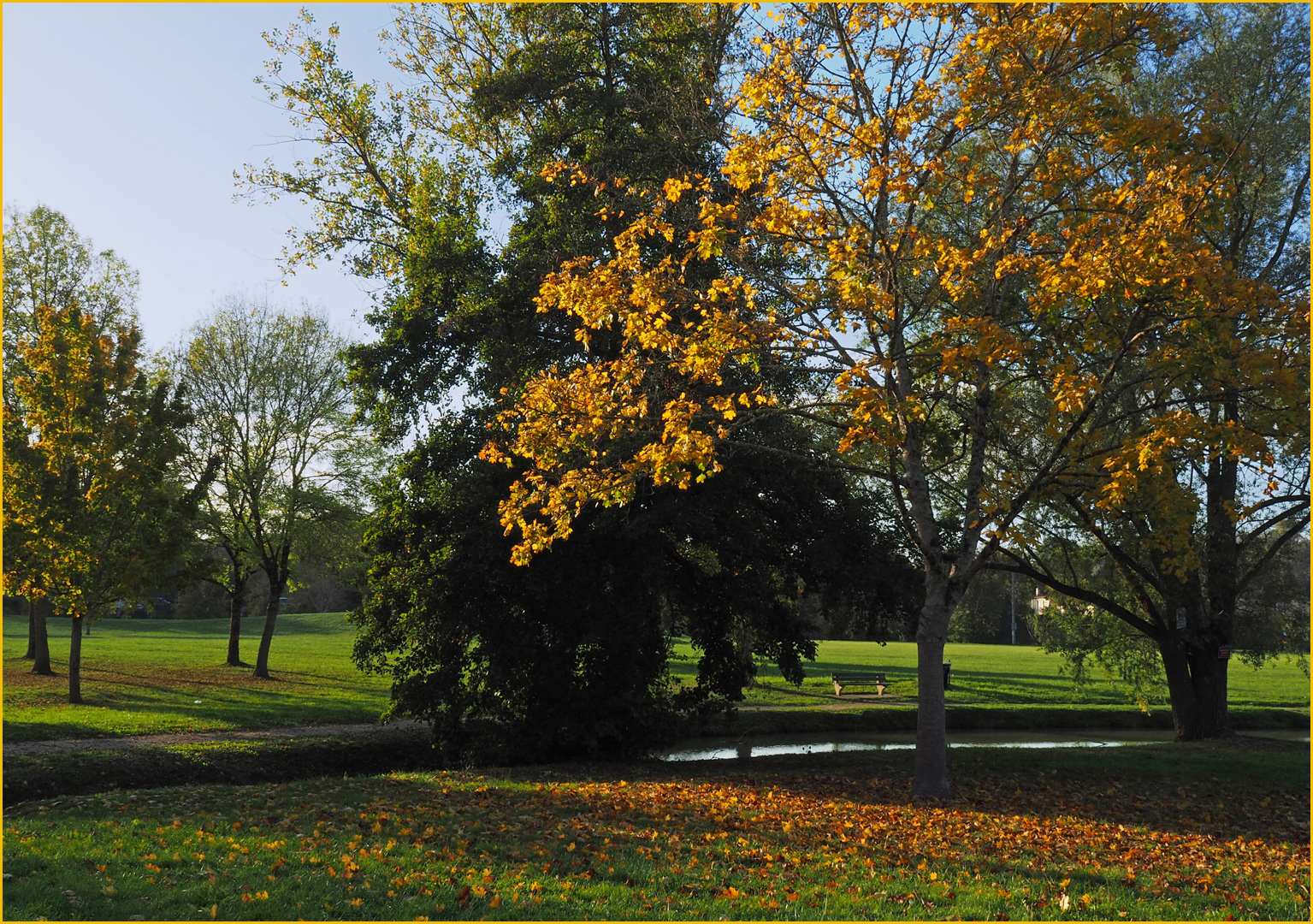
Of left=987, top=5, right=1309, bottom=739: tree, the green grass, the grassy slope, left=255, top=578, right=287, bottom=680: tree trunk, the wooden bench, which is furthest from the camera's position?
the wooden bench

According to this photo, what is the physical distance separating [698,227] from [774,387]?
287cm

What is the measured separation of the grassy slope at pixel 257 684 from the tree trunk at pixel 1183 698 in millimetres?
6423

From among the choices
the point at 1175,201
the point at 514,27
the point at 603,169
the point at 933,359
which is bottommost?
the point at 933,359

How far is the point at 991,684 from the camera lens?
109 ft

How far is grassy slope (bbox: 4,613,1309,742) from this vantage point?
60.9ft

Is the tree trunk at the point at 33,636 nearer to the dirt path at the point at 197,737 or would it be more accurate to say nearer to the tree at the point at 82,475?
the tree at the point at 82,475

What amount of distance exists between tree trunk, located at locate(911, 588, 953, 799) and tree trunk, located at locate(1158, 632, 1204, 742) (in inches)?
384

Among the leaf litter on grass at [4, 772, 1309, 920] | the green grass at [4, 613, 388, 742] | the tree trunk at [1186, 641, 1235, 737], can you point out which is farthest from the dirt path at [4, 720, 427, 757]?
the tree trunk at [1186, 641, 1235, 737]

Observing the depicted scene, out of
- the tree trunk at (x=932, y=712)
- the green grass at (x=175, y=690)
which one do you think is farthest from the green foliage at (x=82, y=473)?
the tree trunk at (x=932, y=712)

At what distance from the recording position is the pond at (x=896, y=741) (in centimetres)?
1916

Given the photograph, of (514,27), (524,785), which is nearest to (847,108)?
(524,785)

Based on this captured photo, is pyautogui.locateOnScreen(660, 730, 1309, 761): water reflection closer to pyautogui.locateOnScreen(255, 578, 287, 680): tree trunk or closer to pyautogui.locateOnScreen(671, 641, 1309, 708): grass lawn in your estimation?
pyautogui.locateOnScreen(671, 641, 1309, 708): grass lawn

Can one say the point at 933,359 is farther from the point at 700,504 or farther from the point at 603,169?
the point at 603,169

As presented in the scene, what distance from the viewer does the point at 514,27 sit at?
18.2 metres
